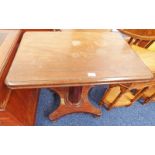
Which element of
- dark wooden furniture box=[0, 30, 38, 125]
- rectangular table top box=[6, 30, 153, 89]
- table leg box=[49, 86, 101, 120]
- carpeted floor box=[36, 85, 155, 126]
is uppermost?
rectangular table top box=[6, 30, 153, 89]

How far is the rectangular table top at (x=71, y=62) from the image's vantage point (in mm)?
760

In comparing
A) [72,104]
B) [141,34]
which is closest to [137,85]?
[141,34]

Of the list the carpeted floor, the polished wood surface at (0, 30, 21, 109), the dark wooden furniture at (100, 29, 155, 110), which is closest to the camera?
the polished wood surface at (0, 30, 21, 109)

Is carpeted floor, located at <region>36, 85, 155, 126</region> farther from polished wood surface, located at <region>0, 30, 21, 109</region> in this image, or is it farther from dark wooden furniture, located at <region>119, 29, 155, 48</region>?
dark wooden furniture, located at <region>119, 29, 155, 48</region>

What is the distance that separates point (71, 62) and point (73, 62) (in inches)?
0.4

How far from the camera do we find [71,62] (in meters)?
0.87

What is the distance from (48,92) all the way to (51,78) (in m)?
0.83

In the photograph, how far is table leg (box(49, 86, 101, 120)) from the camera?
51.3 inches

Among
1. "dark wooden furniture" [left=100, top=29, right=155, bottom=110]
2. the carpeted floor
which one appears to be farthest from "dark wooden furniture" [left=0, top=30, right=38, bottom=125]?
"dark wooden furniture" [left=100, top=29, right=155, bottom=110]

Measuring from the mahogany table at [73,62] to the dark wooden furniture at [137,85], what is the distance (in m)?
0.22

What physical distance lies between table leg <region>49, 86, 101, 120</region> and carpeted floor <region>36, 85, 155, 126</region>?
0.20ft

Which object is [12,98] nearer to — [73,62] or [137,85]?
[73,62]

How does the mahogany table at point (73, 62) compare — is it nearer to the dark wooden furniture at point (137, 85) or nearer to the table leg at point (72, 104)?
the dark wooden furniture at point (137, 85)

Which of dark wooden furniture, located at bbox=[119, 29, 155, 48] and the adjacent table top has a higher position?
dark wooden furniture, located at bbox=[119, 29, 155, 48]
